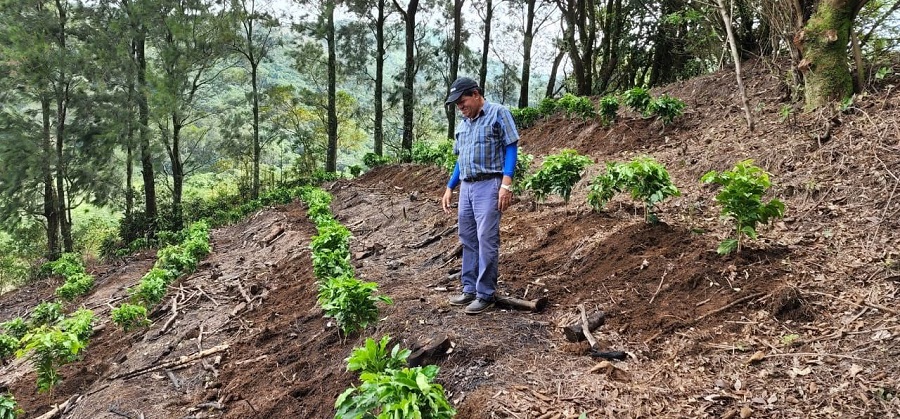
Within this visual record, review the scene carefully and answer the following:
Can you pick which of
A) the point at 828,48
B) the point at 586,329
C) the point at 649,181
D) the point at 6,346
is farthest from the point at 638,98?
the point at 6,346

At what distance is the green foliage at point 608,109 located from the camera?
1038 centimetres

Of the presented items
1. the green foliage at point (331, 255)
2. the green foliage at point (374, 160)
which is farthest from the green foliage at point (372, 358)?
the green foliage at point (374, 160)

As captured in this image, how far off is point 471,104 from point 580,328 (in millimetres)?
1907

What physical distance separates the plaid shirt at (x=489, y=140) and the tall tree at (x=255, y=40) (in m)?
23.1

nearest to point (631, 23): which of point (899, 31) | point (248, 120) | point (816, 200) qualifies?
point (899, 31)

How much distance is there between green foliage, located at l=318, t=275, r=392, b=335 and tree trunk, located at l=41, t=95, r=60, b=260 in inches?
814

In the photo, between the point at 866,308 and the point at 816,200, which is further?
the point at 816,200

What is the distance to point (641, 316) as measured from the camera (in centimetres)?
379

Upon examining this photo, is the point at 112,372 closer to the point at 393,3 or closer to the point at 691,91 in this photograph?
the point at 691,91

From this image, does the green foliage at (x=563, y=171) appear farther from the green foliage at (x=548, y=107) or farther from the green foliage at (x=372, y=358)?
the green foliage at (x=548, y=107)

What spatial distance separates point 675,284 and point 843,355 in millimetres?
1223

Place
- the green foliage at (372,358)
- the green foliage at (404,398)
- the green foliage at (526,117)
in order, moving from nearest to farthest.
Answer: the green foliage at (404,398)
the green foliage at (372,358)
the green foliage at (526,117)

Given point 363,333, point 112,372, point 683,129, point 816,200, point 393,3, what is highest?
point 393,3

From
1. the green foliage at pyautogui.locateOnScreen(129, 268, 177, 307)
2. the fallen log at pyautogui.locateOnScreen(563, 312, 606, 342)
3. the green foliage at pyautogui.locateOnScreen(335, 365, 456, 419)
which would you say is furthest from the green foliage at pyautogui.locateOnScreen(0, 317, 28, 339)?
the fallen log at pyautogui.locateOnScreen(563, 312, 606, 342)
